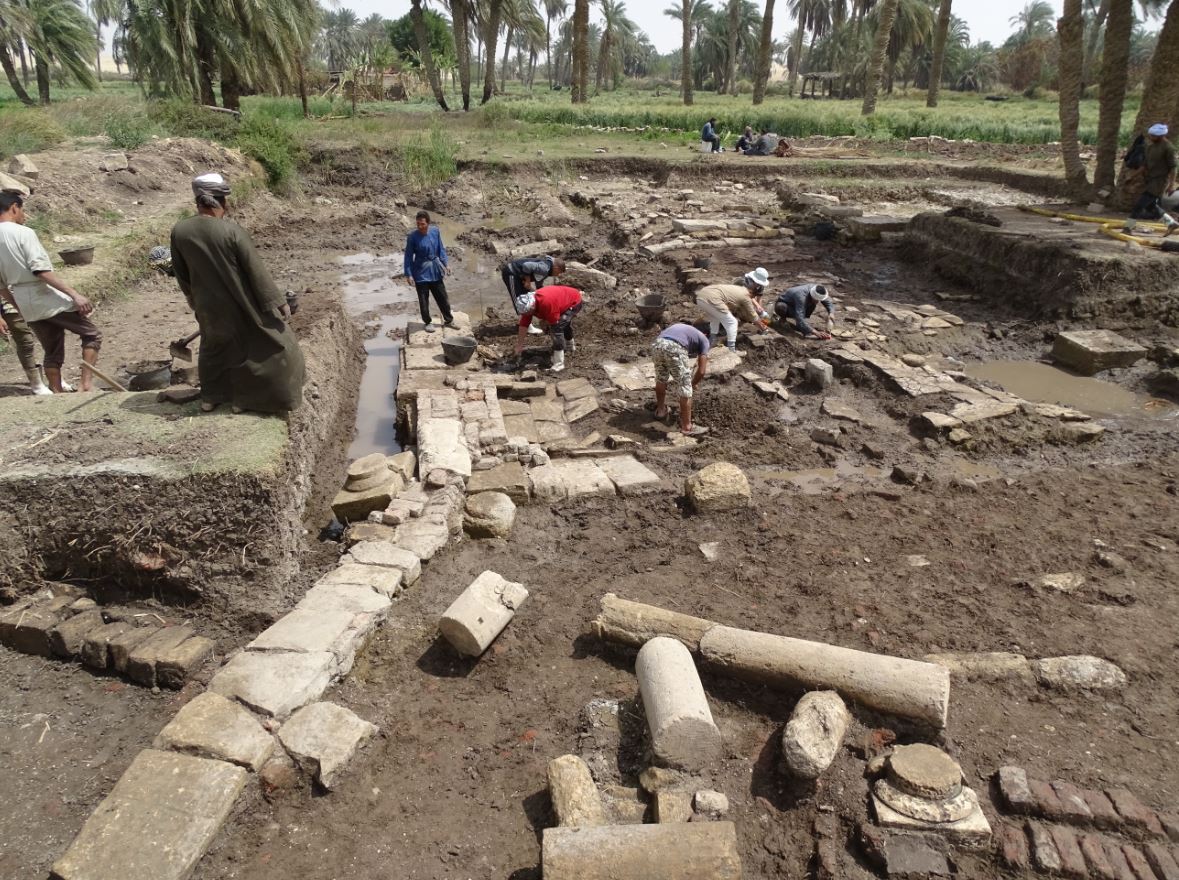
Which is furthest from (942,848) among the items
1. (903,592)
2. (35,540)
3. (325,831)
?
(35,540)

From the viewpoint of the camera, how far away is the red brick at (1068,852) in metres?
2.93

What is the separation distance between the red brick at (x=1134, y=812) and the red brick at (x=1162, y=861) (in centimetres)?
8

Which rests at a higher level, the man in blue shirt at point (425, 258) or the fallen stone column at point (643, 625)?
the man in blue shirt at point (425, 258)

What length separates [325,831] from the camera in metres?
3.16

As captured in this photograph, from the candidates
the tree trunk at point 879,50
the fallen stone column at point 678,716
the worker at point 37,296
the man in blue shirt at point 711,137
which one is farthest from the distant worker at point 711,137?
the fallen stone column at point 678,716

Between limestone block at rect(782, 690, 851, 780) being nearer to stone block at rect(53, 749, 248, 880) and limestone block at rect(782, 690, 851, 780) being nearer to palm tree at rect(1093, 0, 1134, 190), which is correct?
stone block at rect(53, 749, 248, 880)

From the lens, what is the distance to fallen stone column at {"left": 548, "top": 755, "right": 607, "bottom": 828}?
10.1 feet

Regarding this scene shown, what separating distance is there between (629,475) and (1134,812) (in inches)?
156

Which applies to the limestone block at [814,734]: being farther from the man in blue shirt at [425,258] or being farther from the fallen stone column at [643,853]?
→ the man in blue shirt at [425,258]

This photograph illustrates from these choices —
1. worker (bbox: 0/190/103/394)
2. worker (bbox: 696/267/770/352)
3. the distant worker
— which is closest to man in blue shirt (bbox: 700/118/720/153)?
the distant worker

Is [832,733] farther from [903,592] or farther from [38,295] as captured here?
[38,295]

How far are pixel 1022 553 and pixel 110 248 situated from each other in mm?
11992

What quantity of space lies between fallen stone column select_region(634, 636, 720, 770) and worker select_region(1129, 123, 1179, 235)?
1213 cm

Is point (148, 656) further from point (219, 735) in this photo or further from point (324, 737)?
point (324, 737)
